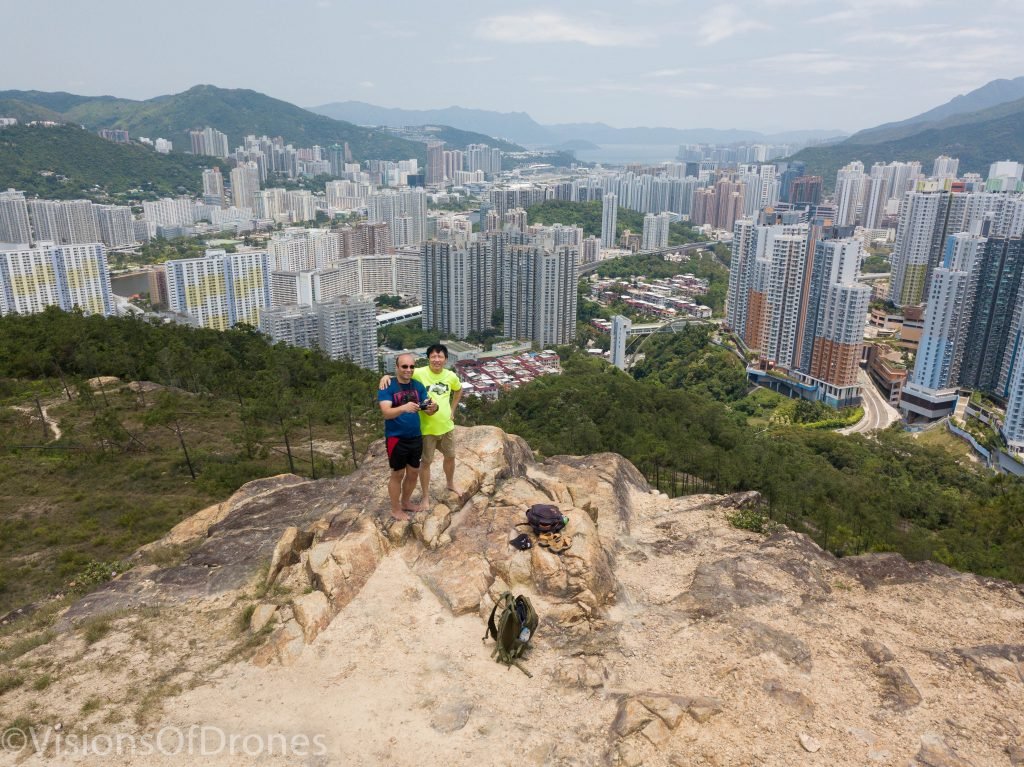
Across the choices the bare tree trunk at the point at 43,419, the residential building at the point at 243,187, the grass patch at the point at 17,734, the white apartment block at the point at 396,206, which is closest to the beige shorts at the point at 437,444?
the grass patch at the point at 17,734

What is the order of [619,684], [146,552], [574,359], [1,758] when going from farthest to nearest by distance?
[574,359] → [146,552] → [619,684] → [1,758]

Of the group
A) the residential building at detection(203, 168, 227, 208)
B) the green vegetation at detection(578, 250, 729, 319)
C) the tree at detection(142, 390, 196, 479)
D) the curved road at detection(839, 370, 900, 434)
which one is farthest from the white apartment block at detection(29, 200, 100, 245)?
the curved road at detection(839, 370, 900, 434)

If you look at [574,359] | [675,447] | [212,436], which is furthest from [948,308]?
[212,436]

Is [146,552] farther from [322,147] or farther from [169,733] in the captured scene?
[322,147]

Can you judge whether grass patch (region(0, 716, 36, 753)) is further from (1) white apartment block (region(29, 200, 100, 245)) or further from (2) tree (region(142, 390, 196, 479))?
(1) white apartment block (region(29, 200, 100, 245))

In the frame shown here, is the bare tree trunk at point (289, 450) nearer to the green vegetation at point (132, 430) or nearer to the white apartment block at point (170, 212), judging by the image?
the green vegetation at point (132, 430)

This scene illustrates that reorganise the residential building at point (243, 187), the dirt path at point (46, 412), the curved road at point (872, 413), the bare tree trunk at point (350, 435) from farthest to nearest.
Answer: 1. the residential building at point (243, 187)
2. the curved road at point (872, 413)
3. the dirt path at point (46, 412)
4. the bare tree trunk at point (350, 435)

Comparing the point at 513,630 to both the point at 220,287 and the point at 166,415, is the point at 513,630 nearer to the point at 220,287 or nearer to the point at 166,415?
the point at 166,415
